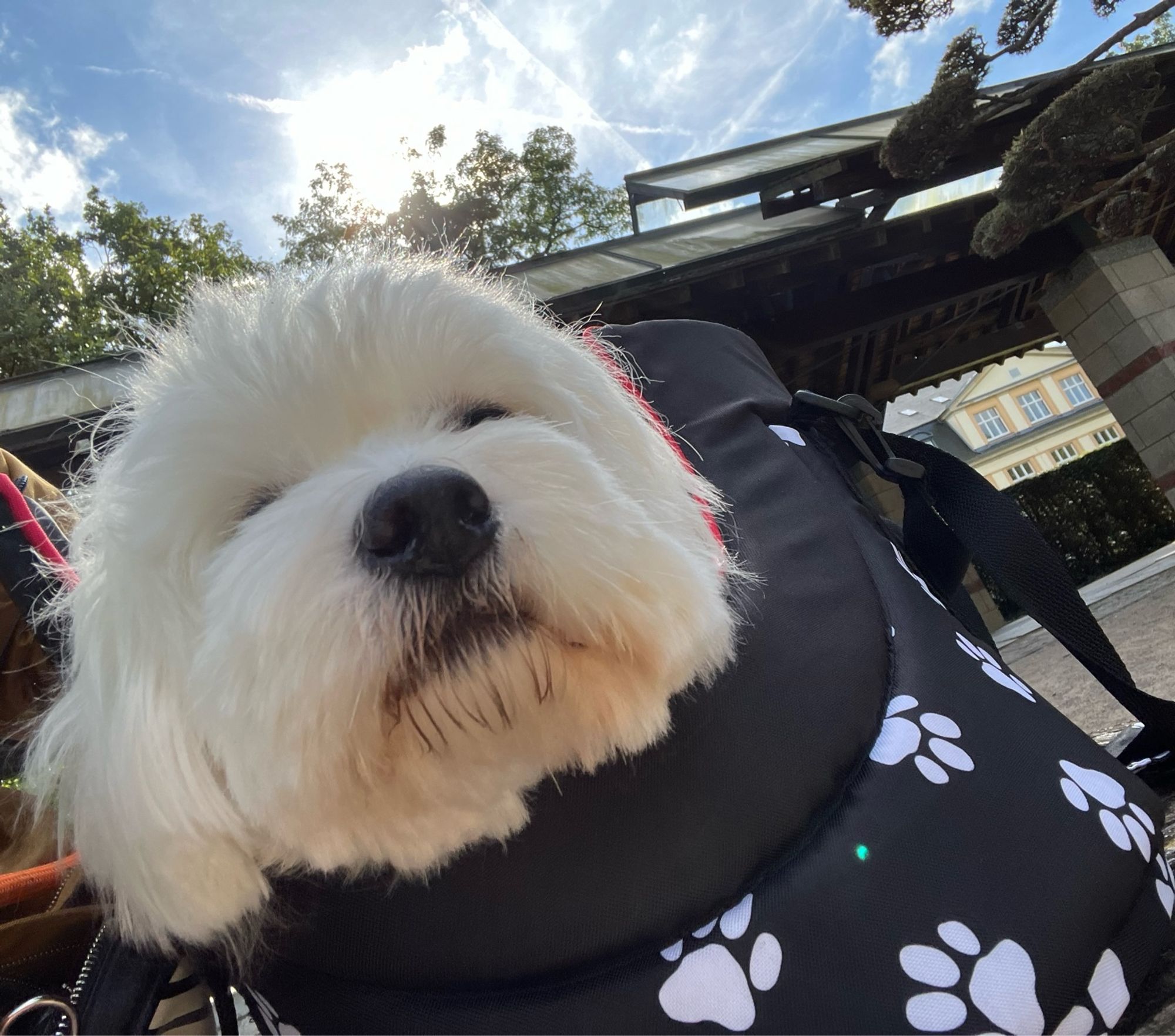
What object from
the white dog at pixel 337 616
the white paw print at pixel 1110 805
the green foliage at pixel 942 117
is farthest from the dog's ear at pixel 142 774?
the green foliage at pixel 942 117

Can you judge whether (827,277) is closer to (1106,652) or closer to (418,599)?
(1106,652)

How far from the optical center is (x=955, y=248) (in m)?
4.79

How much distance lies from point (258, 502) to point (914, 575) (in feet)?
3.15

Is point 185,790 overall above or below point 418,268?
below

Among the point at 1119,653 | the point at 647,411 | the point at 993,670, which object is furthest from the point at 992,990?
the point at 1119,653

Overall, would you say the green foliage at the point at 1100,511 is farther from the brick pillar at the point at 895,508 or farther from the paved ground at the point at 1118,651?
the paved ground at the point at 1118,651

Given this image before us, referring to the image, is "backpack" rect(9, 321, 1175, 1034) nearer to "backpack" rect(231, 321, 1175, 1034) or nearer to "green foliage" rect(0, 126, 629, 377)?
"backpack" rect(231, 321, 1175, 1034)

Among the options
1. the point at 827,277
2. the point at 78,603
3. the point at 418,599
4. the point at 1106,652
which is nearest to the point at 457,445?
the point at 418,599

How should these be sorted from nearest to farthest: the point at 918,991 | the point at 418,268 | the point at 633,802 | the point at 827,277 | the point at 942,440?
the point at 918,991 → the point at 633,802 → the point at 418,268 → the point at 827,277 → the point at 942,440

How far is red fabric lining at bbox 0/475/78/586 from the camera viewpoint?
3.15 feet

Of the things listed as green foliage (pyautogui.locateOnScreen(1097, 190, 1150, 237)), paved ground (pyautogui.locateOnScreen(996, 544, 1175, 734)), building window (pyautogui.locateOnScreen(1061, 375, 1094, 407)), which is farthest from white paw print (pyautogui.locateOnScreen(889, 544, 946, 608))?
building window (pyautogui.locateOnScreen(1061, 375, 1094, 407))

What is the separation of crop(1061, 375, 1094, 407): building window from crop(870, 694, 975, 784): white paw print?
31.7m

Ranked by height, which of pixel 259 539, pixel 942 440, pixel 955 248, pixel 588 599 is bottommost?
pixel 588 599

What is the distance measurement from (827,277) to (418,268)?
4.01 metres
